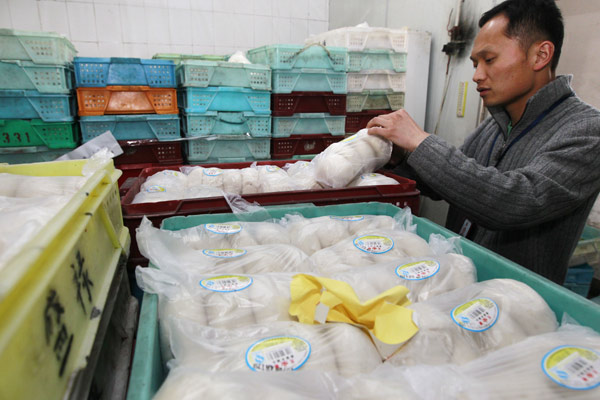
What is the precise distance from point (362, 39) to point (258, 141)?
1.16 meters

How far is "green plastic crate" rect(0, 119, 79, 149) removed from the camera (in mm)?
2273

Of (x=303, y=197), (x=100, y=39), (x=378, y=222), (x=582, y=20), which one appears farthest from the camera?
(x=100, y=39)

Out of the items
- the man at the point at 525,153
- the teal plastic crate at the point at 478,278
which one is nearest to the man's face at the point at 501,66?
the man at the point at 525,153

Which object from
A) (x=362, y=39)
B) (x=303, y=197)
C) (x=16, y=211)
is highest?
(x=362, y=39)

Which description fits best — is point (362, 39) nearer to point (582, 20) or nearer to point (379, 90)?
point (379, 90)

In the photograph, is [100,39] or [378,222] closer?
[378,222]

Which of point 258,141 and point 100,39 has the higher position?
point 100,39

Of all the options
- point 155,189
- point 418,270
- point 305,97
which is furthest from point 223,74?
point 418,270

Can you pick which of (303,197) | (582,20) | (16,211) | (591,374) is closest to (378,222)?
(303,197)

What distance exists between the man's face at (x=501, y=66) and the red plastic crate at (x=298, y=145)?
174cm

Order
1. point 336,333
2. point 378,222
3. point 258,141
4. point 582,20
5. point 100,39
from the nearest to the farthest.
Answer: point 336,333, point 378,222, point 582,20, point 258,141, point 100,39

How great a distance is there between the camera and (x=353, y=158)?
1.49 meters

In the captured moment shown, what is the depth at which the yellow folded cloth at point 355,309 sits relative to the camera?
566mm

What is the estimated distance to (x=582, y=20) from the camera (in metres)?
2.18
